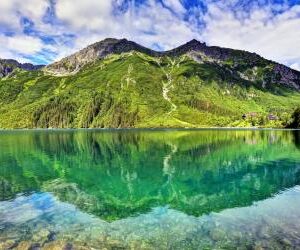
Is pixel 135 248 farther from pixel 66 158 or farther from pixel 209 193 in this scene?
pixel 66 158

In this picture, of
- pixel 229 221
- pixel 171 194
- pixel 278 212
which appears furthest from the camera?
pixel 171 194

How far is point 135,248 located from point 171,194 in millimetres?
22702

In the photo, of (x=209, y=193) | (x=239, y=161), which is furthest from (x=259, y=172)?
(x=209, y=193)

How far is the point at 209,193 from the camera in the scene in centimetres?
5181

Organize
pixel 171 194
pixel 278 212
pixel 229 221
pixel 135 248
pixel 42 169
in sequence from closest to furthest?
1. pixel 135 248
2. pixel 229 221
3. pixel 278 212
4. pixel 171 194
5. pixel 42 169

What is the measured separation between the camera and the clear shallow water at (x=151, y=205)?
30997 mm

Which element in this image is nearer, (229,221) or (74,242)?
(74,242)

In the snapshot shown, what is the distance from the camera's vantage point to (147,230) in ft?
111

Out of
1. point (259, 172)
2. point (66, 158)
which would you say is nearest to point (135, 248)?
point (259, 172)

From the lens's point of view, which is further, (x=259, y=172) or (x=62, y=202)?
(x=259, y=172)

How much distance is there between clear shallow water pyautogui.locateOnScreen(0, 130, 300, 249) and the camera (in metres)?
31.0

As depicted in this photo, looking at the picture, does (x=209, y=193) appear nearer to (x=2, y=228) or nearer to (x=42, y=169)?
(x=2, y=228)

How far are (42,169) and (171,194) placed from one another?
37.8 meters

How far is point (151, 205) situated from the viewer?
44469mm
